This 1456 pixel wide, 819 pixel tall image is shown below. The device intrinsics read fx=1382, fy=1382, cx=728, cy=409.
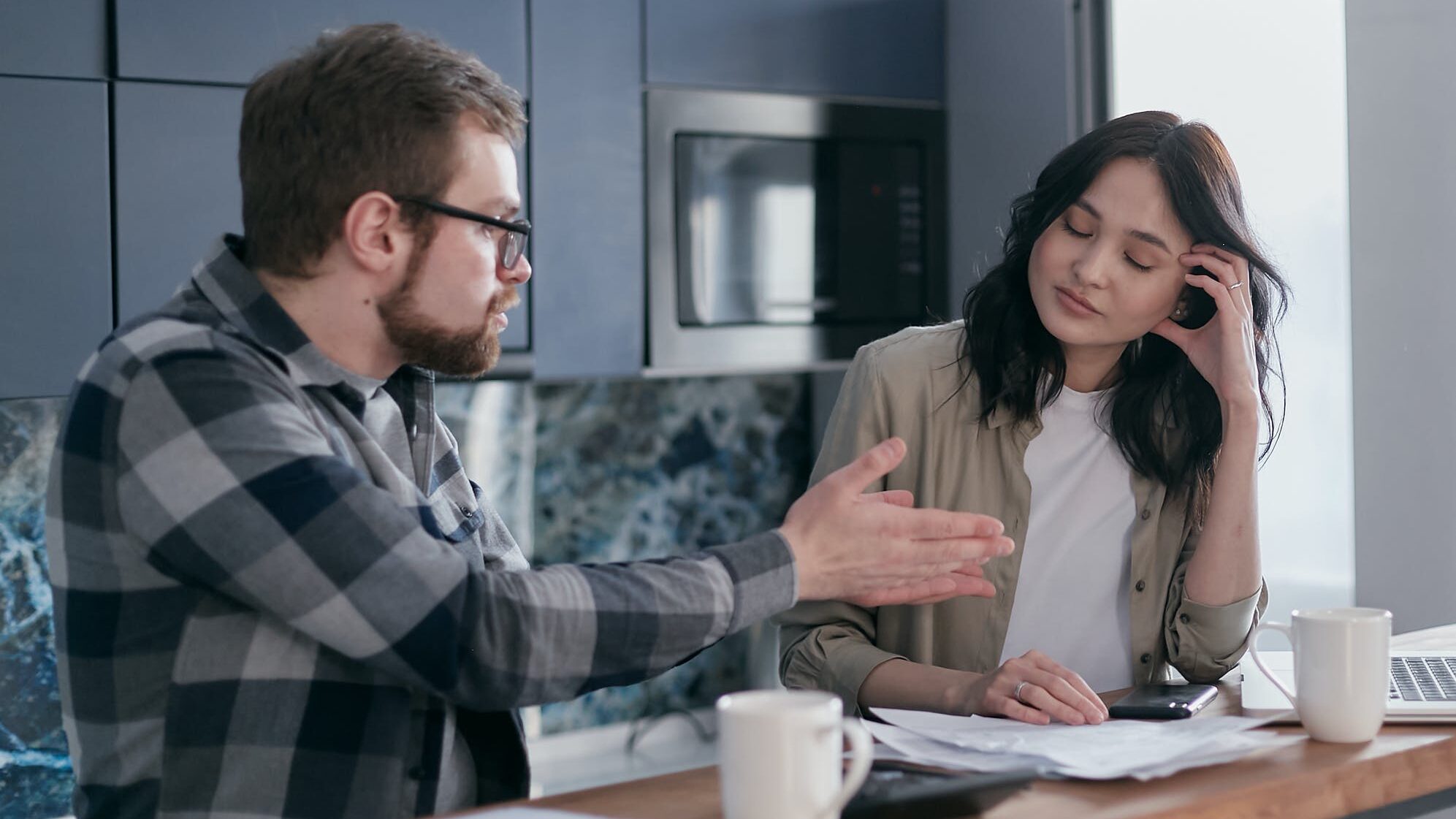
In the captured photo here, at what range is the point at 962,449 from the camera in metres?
1.71

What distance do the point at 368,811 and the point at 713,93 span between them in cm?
169

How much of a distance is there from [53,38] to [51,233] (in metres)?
0.27

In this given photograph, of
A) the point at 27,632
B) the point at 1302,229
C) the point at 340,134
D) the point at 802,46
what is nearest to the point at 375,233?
the point at 340,134

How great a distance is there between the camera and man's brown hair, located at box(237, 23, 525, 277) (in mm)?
1214

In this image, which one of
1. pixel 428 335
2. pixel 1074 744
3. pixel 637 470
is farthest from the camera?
pixel 637 470

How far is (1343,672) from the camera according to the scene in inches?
47.0

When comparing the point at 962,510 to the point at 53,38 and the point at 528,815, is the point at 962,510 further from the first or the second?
the point at 53,38

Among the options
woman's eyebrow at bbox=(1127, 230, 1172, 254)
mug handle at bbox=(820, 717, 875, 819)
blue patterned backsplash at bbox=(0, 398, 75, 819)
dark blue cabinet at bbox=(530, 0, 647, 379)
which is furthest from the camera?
dark blue cabinet at bbox=(530, 0, 647, 379)

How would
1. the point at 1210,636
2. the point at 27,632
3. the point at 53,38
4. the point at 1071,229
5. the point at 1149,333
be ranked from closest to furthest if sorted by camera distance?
the point at 1210,636, the point at 1071,229, the point at 1149,333, the point at 53,38, the point at 27,632

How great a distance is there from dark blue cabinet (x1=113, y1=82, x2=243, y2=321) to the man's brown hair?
857mm

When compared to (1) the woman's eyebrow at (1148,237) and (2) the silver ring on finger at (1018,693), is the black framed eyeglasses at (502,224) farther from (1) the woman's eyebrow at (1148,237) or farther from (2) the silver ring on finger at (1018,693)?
(1) the woman's eyebrow at (1148,237)

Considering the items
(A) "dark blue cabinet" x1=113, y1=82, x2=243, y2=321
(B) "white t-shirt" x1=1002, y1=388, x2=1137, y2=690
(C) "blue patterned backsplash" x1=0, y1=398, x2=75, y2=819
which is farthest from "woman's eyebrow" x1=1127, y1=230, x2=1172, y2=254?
(C) "blue patterned backsplash" x1=0, y1=398, x2=75, y2=819

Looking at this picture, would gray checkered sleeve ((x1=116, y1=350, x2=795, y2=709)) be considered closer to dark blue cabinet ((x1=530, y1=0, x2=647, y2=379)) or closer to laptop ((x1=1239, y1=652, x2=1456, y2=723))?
laptop ((x1=1239, y1=652, x2=1456, y2=723))

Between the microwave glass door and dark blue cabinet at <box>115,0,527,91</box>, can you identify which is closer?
dark blue cabinet at <box>115,0,527,91</box>
